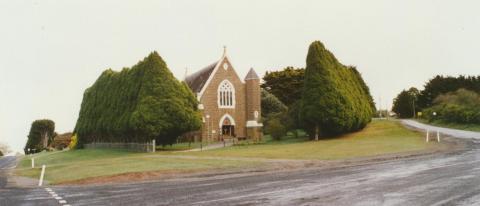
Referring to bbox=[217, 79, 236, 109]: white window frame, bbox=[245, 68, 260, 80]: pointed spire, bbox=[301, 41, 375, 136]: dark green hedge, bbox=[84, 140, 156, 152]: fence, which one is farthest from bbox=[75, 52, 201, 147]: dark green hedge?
bbox=[245, 68, 260, 80]: pointed spire

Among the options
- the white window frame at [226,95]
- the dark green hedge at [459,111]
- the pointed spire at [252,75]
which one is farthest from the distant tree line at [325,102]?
the pointed spire at [252,75]

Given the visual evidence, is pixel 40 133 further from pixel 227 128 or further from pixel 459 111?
pixel 459 111

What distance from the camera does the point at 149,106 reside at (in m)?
43.1

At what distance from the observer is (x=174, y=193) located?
46.1 ft

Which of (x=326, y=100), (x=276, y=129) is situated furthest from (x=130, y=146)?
(x=326, y=100)

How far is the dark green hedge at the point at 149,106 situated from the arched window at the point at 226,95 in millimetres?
13479

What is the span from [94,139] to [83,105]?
4.90m

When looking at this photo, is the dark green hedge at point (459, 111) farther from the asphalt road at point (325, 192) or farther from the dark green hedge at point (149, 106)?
the asphalt road at point (325, 192)

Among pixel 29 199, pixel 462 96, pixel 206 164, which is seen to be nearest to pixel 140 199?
pixel 29 199

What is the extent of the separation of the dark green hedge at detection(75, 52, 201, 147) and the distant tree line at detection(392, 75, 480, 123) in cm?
2751

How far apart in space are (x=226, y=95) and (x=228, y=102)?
0.91m

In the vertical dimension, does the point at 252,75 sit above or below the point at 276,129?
above

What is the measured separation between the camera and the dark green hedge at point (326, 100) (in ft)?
147

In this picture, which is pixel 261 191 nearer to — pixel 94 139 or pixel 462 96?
pixel 94 139
